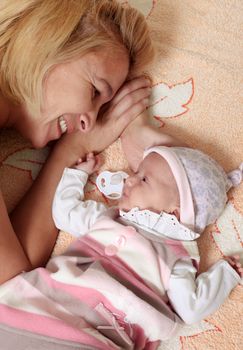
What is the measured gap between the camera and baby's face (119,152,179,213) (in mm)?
1144

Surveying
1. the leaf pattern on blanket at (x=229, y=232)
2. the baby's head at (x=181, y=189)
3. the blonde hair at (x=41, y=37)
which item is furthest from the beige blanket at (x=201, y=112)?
the blonde hair at (x=41, y=37)

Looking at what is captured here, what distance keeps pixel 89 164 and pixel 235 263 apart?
0.44 meters

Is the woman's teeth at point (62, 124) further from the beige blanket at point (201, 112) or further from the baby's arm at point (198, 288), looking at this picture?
the baby's arm at point (198, 288)

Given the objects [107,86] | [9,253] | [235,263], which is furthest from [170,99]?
Answer: [9,253]

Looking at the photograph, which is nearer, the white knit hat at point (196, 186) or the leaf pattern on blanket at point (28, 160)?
the white knit hat at point (196, 186)

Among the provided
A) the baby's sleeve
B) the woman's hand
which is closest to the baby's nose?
the baby's sleeve

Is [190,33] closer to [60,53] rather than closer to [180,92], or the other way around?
[180,92]

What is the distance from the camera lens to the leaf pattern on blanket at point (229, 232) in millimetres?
1216

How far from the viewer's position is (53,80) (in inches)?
46.0

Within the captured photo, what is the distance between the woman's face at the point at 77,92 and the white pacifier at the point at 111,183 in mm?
132

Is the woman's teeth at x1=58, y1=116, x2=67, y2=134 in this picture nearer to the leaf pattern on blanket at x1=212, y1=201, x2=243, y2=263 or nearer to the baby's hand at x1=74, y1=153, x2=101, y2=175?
the baby's hand at x1=74, y1=153, x2=101, y2=175

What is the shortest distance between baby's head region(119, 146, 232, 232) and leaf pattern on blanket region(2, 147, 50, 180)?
0.30 meters

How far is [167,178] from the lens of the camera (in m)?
1.15

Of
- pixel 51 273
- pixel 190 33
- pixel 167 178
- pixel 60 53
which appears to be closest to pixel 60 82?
pixel 60 53
